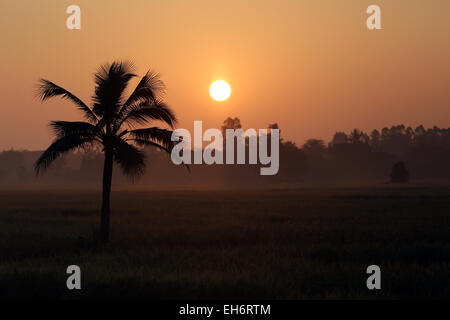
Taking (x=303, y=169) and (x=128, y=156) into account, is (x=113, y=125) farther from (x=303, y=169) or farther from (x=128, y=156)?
(x=303, y=169)

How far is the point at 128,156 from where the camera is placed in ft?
66.6

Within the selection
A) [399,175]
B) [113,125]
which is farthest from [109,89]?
[399,175]

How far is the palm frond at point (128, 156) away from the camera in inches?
800

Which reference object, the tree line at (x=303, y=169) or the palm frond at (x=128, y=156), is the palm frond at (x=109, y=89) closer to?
the palm frond at (x=128, y=156)

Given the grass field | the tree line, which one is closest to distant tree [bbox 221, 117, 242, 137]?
the tree line

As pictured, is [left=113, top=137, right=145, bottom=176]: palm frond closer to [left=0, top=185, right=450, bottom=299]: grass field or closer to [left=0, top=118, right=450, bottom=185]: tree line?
[left=0, top=185, right=450, bottom=299]: grass field

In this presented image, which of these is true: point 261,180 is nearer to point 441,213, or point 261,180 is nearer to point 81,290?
point 441,213

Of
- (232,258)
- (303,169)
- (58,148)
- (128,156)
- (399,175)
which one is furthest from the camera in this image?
(303,169)

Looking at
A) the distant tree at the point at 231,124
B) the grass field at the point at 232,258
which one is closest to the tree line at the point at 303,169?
the distant tree at the point at 231,124

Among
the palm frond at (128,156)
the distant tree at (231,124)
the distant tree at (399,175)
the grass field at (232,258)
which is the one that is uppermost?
the distant tree at (231,124)

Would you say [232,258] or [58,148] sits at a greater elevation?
[58,148]

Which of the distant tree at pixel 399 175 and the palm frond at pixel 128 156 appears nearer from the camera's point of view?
the palm frond at pixel 128 156
